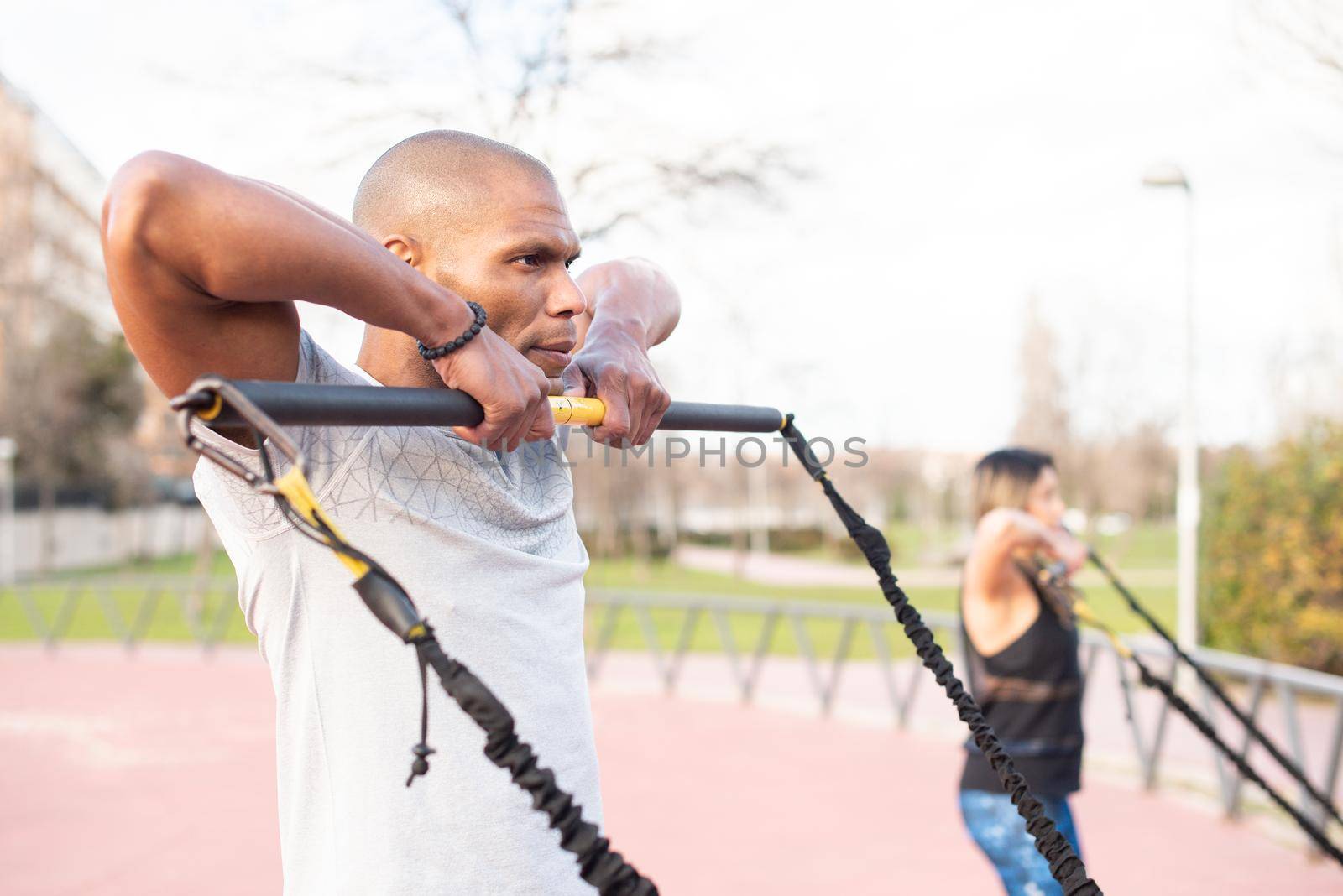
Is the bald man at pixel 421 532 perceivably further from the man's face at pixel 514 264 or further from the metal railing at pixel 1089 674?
the metal railing at pixel 1089 674

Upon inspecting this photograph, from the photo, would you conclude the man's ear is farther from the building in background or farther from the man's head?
the building in background

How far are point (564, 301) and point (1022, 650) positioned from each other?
10.7 ft

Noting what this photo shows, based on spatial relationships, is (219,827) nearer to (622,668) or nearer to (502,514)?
(502,514)

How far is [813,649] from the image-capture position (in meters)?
16.4

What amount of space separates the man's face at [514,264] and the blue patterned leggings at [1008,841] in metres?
2.62

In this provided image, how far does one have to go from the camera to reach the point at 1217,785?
318 inches

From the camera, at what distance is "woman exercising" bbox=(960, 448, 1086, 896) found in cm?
384

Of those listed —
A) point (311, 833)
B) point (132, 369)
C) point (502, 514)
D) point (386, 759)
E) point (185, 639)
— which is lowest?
point (185, 639)

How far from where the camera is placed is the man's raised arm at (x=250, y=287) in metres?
1.06

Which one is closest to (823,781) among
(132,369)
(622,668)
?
(622,668)

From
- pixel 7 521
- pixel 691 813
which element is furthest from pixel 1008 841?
pixel 7 521

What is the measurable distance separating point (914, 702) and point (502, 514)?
11466 millimetres

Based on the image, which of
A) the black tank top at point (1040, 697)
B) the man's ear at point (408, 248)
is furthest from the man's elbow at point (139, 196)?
the black tank top at point (1040, 697)

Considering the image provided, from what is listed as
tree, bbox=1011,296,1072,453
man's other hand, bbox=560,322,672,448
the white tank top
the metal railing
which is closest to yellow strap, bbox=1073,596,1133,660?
the metal railing
